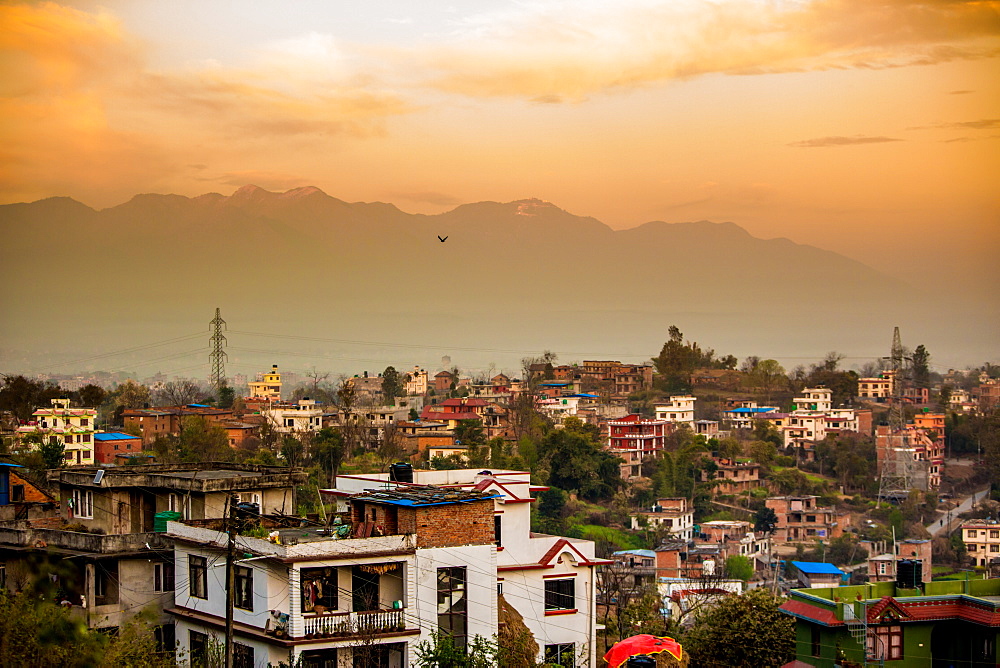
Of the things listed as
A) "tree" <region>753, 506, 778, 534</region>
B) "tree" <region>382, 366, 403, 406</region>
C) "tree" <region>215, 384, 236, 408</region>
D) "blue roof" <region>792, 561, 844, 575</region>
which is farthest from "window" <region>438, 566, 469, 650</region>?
"tree" <region>382, 366, 403, 406</region>

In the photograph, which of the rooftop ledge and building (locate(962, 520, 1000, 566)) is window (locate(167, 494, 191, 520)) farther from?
building (locate(962, 520, 1000, 566))

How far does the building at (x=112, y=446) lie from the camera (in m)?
44.9

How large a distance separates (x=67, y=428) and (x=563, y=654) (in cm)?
3531

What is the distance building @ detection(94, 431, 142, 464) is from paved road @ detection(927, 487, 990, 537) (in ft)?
111

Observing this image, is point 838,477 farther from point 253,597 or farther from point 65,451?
point 253,597

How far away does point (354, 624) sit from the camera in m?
11.1

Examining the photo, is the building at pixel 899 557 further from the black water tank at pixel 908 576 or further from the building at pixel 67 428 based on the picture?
the building at pixel 67 428

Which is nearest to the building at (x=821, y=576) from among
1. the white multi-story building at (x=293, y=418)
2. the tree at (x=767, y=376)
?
the white multi-story building at (x=293, y=418)

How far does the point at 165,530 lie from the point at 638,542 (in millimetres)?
35929

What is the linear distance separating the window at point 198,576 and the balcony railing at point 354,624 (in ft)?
5.82

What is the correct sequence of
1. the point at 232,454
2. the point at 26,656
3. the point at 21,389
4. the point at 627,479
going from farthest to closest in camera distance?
the point at 627,479
the point at 21,389
the point at 232,454
the point at 26,656

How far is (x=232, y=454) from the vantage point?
4431 cm

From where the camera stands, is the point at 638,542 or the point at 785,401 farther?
the point at 785,401

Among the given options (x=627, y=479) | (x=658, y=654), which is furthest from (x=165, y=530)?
(x=627, y=479)
